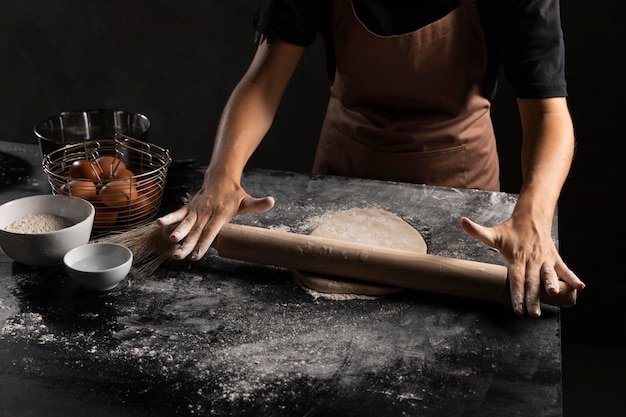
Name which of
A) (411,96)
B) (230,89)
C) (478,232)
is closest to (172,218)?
(478,232)

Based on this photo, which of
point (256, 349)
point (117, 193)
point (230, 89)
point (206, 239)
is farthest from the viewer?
point (230, 89)

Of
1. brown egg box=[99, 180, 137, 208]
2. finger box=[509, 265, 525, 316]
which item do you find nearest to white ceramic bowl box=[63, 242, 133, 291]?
brown egg box=[99, 180, 137, 208]

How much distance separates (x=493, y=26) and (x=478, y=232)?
23.6 inches

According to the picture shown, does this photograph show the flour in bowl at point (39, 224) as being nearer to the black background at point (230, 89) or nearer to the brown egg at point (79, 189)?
the brown egg at point (79, 189)

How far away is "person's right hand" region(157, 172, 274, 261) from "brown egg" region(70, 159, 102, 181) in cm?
21

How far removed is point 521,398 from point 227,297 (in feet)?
1.81

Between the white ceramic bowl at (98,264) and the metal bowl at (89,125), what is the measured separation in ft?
1.89

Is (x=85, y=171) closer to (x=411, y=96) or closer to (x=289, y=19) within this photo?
(x=289, y=19)

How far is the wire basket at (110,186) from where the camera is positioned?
1.59m

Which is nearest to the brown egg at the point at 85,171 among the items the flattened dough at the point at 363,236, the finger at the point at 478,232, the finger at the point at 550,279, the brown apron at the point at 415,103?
the flattened dough at the point at 363,236

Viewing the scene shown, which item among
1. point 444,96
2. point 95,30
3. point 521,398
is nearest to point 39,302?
point 521,398

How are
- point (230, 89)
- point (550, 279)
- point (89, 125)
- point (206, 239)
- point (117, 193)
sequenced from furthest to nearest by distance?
point (230, 89) < point (89, 125) < point (117, 193) < point (206, 239) < point (550, 279)

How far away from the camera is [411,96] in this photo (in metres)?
1.88

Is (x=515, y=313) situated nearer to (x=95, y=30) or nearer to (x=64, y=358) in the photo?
(x=64, y=358)
